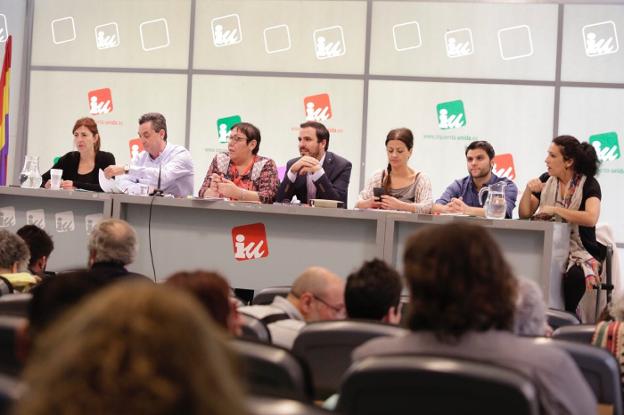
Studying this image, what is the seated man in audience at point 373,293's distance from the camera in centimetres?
266

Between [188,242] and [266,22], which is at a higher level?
[266,22]

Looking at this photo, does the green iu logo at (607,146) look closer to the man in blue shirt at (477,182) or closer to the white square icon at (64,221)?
the man in blue shirt at (477,182)

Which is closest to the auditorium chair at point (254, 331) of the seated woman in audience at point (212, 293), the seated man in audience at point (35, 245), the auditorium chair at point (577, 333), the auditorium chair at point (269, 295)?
the seated woman in audience at point (212, 293)

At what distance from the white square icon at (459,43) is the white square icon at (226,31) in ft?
5.76

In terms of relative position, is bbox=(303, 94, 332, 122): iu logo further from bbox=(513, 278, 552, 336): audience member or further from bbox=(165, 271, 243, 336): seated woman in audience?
bbox=(165, 271, 243, 336): seated woman in audience

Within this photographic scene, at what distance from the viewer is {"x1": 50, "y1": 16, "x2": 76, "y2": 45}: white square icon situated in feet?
26.2

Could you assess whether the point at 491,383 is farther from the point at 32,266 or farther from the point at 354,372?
the point at 32,266

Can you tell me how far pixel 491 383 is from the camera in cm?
142

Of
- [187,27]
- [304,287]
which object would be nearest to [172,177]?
[187,27]

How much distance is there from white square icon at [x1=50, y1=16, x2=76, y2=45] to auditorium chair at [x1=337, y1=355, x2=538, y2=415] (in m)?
7.07

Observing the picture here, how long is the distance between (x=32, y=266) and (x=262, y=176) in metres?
1.82

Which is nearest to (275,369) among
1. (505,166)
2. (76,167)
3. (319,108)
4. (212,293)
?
(212,293)

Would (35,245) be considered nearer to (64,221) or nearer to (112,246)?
(112,246)

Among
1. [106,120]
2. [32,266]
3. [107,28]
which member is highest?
[107,28]
